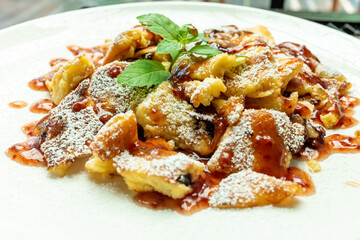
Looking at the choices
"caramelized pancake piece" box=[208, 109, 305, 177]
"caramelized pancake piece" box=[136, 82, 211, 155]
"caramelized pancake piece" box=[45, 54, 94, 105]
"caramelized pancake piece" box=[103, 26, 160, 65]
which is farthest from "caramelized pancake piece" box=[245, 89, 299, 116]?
"caramelized pancake piece" box=[45, 54, 94, 105]

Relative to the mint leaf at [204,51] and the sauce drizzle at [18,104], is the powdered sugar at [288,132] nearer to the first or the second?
the mint leaf at [204,51]

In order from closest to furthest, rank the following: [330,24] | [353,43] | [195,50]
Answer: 1. [195,50]
2. [353,43]
3. [330,24]

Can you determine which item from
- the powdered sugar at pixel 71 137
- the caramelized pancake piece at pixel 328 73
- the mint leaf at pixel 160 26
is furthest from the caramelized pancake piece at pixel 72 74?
the caramelized pancake piece at pixel 328 73

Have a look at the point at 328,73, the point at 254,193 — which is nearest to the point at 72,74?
the point at 254,193

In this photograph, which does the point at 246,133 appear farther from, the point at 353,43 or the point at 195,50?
the point at 353,43

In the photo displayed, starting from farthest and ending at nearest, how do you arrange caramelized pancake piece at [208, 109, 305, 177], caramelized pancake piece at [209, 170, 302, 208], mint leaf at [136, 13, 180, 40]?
mint leaf at [136, 13, 180, 40] → caramelized pancake piece at [208, 109, 305, 177] → caramelized pancake piece at [209, 170, 302, 208]

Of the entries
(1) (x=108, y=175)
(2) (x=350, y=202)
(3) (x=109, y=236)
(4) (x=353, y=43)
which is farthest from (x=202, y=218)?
(4) (x=353, y=43)

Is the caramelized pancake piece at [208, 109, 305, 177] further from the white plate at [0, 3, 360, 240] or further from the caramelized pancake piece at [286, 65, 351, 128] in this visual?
the caramelized pancake piece at [286, 65, 351, 128]

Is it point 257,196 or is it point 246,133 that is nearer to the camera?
point 257,196
